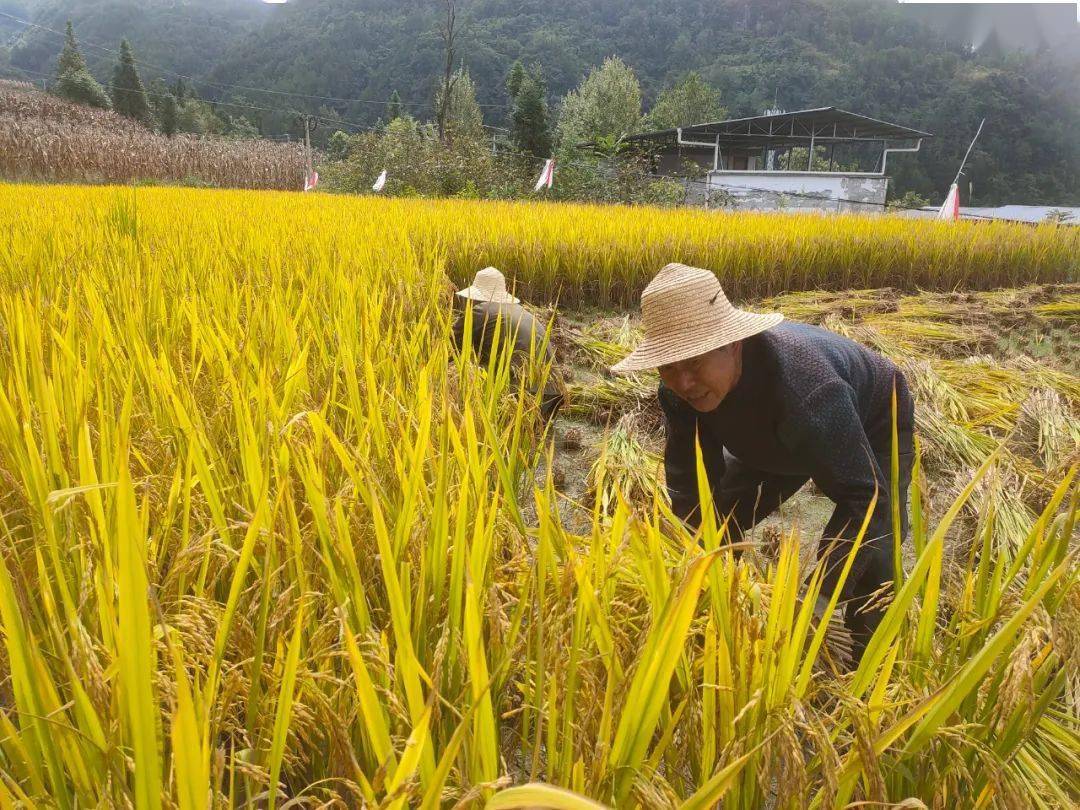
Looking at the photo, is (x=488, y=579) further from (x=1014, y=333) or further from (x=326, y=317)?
(x=1014, y=333)

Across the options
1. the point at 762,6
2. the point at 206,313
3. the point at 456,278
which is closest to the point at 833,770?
the point at 206,313

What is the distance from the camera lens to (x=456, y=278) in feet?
16.6

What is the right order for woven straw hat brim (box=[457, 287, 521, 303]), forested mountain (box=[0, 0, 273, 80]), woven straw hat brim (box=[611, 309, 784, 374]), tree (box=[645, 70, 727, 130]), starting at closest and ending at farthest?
woven straw hat brim (box=[611, 309, 784, 374]) < woven straw hat brim (box=[457, 287, 521, 303]) < tree (box=[645, 70, 727, 130]) < forested mountain (box=[0, 0, 273, 80])

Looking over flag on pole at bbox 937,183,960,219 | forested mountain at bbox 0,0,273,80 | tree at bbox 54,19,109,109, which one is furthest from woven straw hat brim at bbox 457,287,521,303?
forested mountain at bbox 0,0,273,80

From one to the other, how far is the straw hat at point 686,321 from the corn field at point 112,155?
740 inches

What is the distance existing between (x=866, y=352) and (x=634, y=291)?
4.10 metres

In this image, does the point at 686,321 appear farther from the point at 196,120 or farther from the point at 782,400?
→ the point at 196,120

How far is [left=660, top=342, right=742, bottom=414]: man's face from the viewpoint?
1340 mm

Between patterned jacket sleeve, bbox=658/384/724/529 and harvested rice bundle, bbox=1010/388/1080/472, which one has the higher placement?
patterned jacket sleeve, bbox=658/384/724/529

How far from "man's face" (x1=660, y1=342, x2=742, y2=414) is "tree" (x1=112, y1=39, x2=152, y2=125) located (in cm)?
4043

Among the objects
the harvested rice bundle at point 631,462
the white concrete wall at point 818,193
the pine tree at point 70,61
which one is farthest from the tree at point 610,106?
the harvested rice bundle at point 631,462

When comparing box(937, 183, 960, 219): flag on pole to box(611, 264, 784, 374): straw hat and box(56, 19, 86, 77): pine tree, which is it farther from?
box(56, 19, 86, 77): pine tree

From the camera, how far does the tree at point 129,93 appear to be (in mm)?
34178

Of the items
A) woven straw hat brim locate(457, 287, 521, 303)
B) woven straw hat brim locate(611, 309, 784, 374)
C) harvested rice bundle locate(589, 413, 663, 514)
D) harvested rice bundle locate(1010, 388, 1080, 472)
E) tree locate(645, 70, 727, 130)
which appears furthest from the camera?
tree locate(645, 70, 727, 130)
